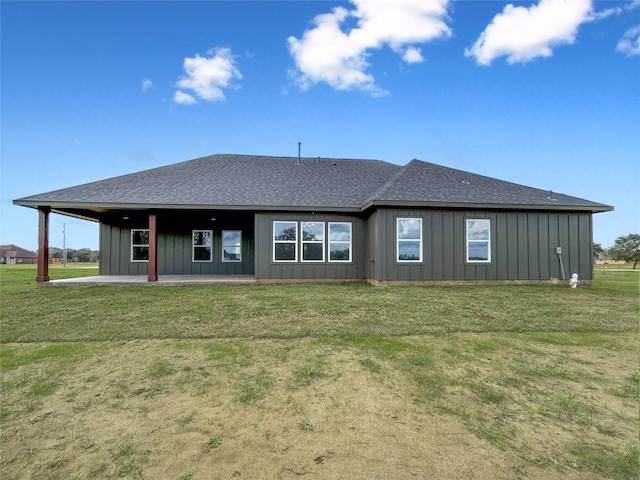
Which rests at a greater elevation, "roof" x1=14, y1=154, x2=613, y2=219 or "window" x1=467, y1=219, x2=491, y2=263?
"roof" x1=14, y1=154, x2=613, y2=219

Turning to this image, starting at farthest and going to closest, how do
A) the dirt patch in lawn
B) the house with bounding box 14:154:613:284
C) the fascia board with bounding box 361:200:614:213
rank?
the house with bounding box 14:154:613:284
the fascia board with bounding box 361:200:614:213
the dirt patch in lawn

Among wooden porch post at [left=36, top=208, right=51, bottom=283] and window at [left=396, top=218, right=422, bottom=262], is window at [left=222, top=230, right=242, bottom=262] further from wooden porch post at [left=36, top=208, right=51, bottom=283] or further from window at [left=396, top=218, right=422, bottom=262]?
window at [left=396, top=218, right=422, bottom=262]

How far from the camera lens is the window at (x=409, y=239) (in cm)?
1023

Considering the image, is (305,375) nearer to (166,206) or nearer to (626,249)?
(166,206)

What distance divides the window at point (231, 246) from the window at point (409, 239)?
684cm

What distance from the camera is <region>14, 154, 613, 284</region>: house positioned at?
33.6 feet

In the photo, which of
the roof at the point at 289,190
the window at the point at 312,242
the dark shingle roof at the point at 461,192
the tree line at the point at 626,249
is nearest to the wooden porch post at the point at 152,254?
the roof at the point at 289,190

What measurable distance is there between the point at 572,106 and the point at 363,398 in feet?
61.2

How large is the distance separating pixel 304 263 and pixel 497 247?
6334 millimetres

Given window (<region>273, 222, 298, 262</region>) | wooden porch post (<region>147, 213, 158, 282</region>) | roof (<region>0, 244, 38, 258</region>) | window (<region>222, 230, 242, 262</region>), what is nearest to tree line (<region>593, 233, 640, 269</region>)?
window (<region>273, 222, 298, 262</region>)

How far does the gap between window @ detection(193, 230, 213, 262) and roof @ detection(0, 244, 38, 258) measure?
7120 centimetres

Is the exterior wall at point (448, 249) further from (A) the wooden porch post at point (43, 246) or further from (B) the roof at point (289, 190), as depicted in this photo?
(A) the wooden porch post at point (43, 246)

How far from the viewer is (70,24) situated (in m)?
11.8

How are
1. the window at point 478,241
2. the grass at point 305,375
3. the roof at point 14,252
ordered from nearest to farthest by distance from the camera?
1. the grass at point 305,375
2. the window at point 478,241
3. the roof at point 14,252
